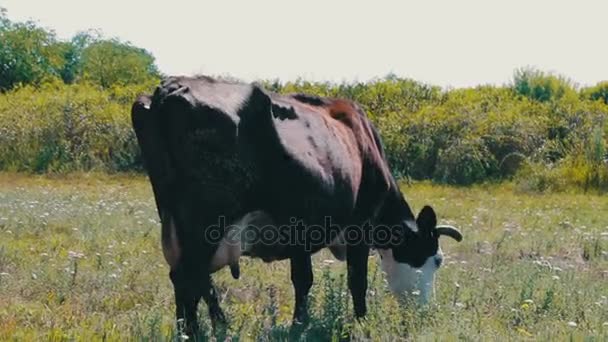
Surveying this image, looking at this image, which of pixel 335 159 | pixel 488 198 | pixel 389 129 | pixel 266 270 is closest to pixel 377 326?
pixel 335 159

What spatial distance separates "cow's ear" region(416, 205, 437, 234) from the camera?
7.71 meters

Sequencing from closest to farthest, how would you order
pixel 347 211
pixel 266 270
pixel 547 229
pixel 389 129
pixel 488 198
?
pixel 347 211
pixel 266 270
pixel 547 229
pixel 488 198
pixel 389 129

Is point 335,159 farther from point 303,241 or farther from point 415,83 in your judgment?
point 415,83

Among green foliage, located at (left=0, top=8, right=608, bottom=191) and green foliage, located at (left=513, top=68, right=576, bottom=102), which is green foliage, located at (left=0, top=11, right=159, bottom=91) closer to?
green foliage, located at (left=0, top=8, right=608, bottom=191)

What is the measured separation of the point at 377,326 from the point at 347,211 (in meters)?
0.91

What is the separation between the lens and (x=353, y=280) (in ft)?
23.1

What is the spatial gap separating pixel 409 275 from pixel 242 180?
106 inches

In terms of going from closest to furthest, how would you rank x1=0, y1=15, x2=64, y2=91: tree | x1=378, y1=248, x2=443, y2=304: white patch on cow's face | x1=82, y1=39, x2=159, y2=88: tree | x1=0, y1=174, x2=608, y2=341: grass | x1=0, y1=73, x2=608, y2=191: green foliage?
x1=0, y1=174, x2=608, y2=341: grass
x1=378, y1=248, x2=443, y2=304: white patch on cow's face
x1=0, y1=73, x2=608, y2=191: green foliage
x1=0, y1=15, x2=64, y2=91: tree
x1=82, y1=39, x2=159, y2=88: tree

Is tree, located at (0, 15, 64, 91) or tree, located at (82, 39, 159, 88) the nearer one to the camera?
tree, located at (0, 15, 64, 91)

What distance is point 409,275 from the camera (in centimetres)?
765

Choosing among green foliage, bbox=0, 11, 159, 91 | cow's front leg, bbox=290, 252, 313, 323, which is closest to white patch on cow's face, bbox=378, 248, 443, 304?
cow's front leg, bbox=290, 252, 313, 323

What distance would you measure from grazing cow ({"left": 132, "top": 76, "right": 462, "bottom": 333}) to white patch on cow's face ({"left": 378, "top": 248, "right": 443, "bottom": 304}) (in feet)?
2.22

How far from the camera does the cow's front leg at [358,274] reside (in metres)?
7.00

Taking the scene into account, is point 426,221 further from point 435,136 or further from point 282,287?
point 435,136
